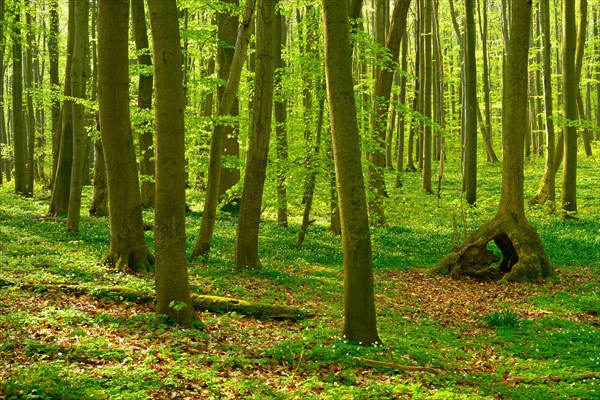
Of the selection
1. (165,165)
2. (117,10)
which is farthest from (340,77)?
(117,10)

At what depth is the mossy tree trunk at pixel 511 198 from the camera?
44.2ft

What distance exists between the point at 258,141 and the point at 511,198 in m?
6.54

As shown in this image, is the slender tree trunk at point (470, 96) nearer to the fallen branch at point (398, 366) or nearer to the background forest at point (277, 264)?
the background forest at point (277, 264)

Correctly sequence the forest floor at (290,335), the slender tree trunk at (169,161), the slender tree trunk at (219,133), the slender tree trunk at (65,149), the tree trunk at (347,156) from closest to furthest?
the forest floor at (290,335) → the tree trunk at (347,156) → the slender tree trunk at (169,161) → the slender tree trunk at (219,133) → the slender tree trunk at (65,149)

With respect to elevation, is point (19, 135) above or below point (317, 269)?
above

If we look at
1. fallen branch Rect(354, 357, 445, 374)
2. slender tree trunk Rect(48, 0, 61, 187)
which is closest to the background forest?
fallen branch Rect(354, 357, 445, 374)

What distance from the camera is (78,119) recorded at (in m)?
14.5

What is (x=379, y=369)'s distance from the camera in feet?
21.7

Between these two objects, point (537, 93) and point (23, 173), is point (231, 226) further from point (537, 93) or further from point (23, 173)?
point (537, 93)

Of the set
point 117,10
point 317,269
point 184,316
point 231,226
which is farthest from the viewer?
point 231,226

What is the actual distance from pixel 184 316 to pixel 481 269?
875 centimetres


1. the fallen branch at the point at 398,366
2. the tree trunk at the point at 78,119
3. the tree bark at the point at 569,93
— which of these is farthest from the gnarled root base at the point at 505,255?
the tree trunk at the point at 78,119

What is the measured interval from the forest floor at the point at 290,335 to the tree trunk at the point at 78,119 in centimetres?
72

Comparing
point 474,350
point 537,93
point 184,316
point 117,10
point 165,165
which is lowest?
point 474,350
